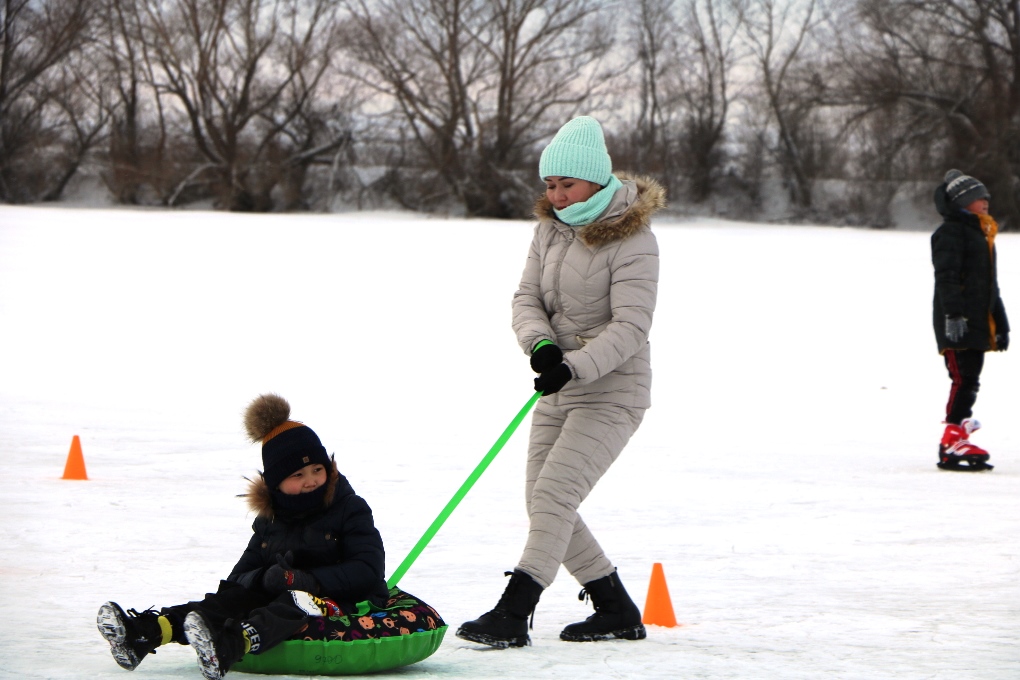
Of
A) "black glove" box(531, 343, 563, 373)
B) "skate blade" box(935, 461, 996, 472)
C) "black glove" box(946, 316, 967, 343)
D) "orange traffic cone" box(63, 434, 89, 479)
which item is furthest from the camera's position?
"skate blade" box(935, 461, 996, 472)

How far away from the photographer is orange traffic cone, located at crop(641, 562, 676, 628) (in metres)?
3.86

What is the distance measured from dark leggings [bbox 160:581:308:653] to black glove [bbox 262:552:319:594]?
0.03m

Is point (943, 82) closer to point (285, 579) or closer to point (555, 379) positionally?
point (555, 379)

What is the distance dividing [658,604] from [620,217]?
1.16 metres

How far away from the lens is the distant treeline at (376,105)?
27.3 meters

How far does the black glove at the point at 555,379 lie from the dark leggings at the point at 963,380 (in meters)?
4.41

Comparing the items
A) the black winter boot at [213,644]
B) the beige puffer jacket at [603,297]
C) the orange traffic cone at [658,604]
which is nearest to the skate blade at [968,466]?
the orange traffic cone at [658,604]

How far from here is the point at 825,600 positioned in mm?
4270

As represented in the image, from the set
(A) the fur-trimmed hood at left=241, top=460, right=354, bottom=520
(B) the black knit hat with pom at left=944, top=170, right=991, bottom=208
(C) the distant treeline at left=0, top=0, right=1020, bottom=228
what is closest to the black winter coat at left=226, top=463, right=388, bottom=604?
(A) the fur-trimmed hood at left=241, top=460, right=354, bottom=520

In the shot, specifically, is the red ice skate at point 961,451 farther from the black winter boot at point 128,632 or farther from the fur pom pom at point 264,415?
the black winter boot at point 128,632

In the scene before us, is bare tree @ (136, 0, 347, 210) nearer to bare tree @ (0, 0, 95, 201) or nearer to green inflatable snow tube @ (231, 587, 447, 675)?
bare tree @ (0, 0, 95, 201)

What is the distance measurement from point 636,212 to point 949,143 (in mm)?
23667

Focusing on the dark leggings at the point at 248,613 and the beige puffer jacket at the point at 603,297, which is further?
the beige puffer jacket at the point at 603,297

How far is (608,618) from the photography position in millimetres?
3609
